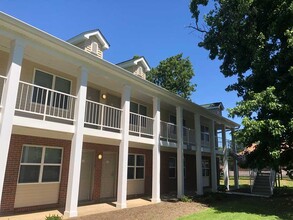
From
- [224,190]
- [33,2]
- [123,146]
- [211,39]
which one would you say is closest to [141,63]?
[211,39]

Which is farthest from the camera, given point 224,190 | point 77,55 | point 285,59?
point 224,190

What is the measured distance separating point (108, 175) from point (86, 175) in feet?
5.18

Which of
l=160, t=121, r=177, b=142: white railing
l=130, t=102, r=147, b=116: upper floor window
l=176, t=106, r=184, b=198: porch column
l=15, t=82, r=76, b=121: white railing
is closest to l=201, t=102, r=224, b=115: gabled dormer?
l=160, t=121, r=177, b=142: white railing

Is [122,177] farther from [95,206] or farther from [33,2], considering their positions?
[33,2]

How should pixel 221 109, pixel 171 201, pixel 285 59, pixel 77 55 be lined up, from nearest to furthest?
pixel 77 55 → pixel 285 59 → pixel 171 201 → pixel 221 109

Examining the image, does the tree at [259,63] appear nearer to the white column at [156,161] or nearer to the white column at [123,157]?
the white column at [156,161]

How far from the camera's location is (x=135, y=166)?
54.7ft

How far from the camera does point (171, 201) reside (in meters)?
14.3

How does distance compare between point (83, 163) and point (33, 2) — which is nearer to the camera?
point (33, 2)

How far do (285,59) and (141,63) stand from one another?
8.91 meters

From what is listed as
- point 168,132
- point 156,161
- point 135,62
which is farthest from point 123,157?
point 135,62

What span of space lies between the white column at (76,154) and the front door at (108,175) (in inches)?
179

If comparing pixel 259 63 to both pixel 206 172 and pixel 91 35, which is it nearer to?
pixel 91 35

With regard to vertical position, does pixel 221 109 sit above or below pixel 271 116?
above
